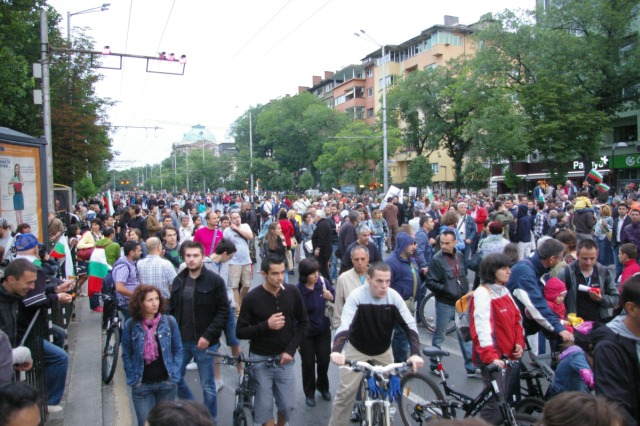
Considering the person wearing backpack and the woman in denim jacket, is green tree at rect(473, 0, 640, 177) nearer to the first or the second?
the person wearing backpack

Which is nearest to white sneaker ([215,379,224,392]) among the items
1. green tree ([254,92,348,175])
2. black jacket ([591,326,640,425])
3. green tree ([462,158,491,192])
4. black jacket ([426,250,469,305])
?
black jacket ([426,250,469,305])

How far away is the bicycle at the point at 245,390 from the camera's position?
4.67m

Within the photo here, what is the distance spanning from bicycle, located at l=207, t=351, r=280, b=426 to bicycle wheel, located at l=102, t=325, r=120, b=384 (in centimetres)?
232

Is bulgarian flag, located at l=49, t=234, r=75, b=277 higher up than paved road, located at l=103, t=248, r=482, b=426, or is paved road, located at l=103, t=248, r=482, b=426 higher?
bulgarian flag, located at l=49, t=234, r=75, b=277

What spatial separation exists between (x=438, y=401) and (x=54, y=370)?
3.76 m

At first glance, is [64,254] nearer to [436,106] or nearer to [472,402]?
[472,402]

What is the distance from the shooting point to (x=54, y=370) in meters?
5.39

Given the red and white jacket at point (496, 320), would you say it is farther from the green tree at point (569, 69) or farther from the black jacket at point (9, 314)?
the green tree at point (569, 69)

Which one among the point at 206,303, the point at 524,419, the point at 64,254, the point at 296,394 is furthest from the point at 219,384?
the point at 64,254

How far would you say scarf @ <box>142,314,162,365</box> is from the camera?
4.48 metres

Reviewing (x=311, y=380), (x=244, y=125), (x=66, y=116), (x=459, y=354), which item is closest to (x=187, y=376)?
(x=311, y=380)

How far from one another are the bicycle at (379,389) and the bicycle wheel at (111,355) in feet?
11.4

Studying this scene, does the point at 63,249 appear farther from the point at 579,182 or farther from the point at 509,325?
the point at 579,182

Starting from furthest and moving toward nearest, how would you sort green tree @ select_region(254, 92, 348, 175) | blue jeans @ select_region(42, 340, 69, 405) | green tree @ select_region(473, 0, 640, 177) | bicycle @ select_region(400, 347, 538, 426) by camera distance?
green tree @ select_region(254, 92, 348, 175) → green tree @ select_region(473, 0, 640, 177) → blue jeans @ select_region(42, 340, 69, 405) → bicycle @ select_region(400, 347, 538, 426)
